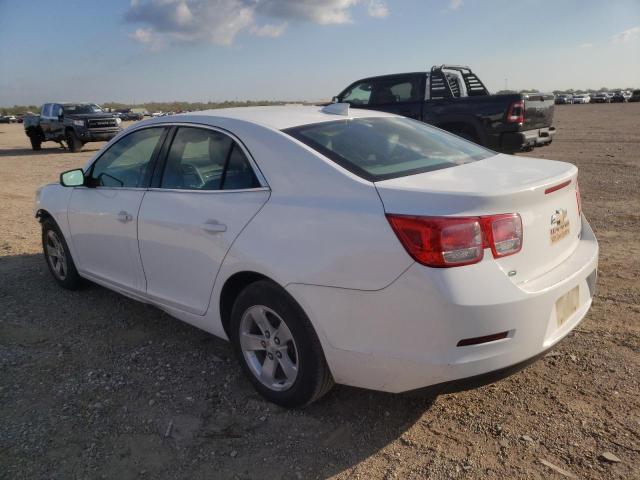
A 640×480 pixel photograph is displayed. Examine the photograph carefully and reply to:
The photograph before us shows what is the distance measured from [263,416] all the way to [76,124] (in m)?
19.7

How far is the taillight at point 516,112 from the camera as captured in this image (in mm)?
9219

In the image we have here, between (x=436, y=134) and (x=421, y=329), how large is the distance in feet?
5.92

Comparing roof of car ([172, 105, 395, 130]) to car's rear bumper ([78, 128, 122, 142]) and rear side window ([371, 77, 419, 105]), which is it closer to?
rear side window ([371, 77, 419, 105])

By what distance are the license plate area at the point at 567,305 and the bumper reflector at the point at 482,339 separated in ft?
1.30

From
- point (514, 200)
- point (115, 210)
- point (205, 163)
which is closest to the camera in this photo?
point (514, 200)

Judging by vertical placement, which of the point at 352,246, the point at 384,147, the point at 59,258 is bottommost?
the point at 59,258

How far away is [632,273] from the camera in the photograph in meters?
4.73

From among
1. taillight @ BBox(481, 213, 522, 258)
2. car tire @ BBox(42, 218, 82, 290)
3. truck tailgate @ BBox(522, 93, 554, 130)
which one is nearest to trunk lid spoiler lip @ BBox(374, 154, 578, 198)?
taillight @ BBox(481, 213, 522, 258)

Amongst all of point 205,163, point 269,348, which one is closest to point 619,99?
point 205,163

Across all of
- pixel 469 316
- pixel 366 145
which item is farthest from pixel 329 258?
pixel 366 145

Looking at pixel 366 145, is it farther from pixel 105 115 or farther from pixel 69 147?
pixel 69 147

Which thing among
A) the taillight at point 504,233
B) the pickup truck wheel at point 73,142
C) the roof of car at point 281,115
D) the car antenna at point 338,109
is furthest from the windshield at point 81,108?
the taillight at point 504,233

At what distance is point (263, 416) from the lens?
3.02m

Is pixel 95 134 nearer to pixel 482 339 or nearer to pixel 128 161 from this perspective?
pixel 128 161
